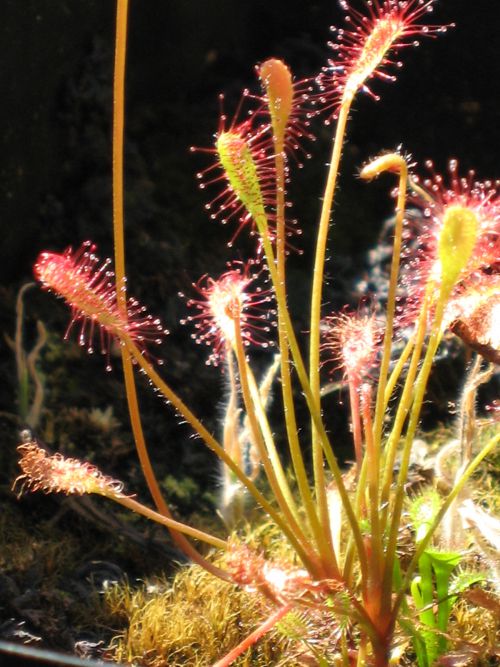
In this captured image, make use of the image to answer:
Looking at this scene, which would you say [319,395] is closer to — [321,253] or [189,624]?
[321,253]

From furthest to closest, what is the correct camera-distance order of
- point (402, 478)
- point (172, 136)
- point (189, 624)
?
point (172, 136) → point (189, 624) → point (402, 478)

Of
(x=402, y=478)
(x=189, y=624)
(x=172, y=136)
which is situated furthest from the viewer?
(x=172, y=136)

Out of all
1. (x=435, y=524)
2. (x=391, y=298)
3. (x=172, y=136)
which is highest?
(x=172, y=136)

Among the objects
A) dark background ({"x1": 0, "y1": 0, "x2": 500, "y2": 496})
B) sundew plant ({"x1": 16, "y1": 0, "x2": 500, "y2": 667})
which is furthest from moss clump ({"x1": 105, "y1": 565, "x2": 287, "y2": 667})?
dark background ({"x1": 0, "y1": 0, "x2": 500, "y2": 496})

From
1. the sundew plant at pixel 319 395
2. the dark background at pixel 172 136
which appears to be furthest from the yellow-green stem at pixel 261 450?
the dark background at pixel 172 136

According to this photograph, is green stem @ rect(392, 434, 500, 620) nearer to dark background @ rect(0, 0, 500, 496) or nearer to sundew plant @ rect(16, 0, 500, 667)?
sundew plant @ rect(16, 0, 500, 667)

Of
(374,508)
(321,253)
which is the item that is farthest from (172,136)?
(374,508)

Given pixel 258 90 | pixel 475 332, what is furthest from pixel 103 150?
pixel 475 332

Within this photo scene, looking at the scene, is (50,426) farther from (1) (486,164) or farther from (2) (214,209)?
(1) (486,164)

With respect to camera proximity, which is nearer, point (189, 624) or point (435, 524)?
point (435, 524)
